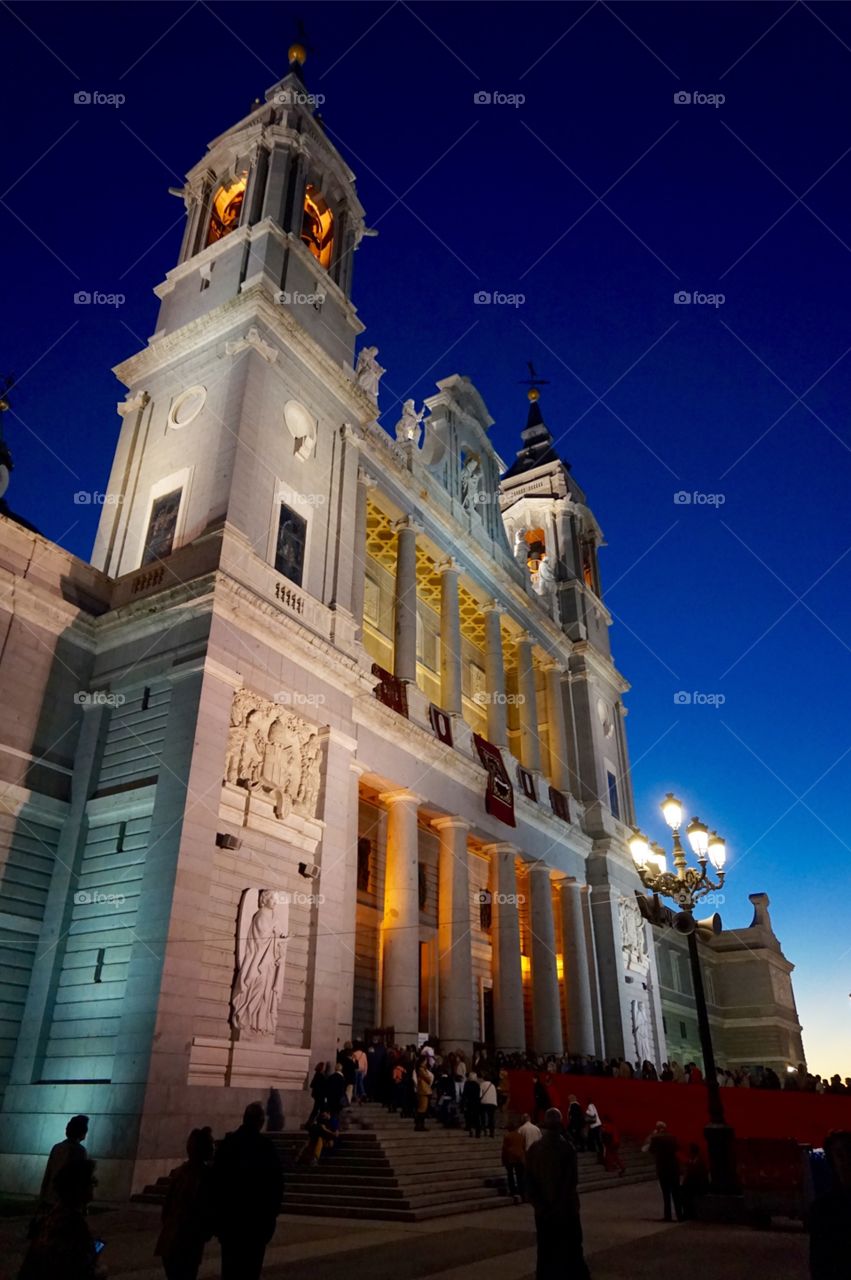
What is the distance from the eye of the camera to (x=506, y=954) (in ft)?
85.7

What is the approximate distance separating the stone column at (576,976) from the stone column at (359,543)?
47.4 ft

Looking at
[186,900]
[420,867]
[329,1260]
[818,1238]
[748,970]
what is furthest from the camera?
[748,970]

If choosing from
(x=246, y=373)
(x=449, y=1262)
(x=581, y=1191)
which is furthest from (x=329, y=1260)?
(x=246, y=373)

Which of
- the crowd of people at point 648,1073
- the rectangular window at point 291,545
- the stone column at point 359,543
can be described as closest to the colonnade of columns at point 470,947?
the crowd of people at point 648,1073

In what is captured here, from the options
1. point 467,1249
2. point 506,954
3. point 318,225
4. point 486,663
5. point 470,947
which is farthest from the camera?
point 486,663

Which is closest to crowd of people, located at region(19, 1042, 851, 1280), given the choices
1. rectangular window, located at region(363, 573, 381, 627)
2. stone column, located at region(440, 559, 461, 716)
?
stone column, located at region(440, 559, 461, 716)

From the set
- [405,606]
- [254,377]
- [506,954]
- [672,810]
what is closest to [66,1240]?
[672,810]

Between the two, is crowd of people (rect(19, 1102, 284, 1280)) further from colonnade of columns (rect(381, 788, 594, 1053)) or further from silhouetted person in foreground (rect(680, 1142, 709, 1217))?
colonnade of columns (rect(381, 788, 594, 1053))

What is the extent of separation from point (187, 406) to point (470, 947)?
56.6ft

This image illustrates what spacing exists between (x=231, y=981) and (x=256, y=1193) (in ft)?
35.9

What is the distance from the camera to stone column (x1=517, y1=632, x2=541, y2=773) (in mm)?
31406

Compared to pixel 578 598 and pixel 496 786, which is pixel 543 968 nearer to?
pixel 496 786

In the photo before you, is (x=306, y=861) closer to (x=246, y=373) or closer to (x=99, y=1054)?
(x=99, y=1054)

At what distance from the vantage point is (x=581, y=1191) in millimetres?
14906
